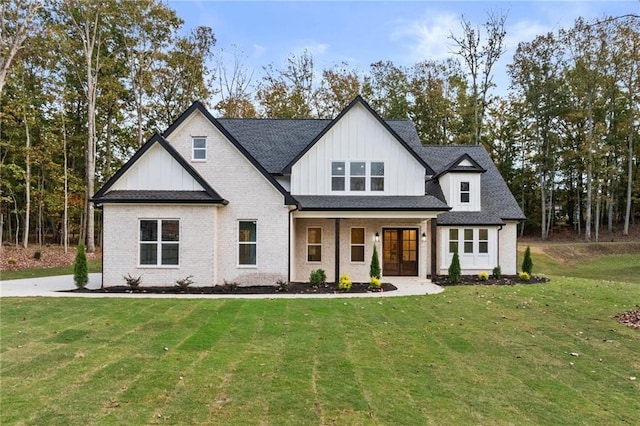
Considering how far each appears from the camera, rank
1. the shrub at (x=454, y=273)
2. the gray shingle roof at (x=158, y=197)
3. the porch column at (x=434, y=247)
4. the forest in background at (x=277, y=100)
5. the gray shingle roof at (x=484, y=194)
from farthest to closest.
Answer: the forest in background at (x=277, y=100), the gray shingle roof at (x=484, y=194), the porch column at (x=434, y=247), the shrub at (x=454, y=273), the gray shingle roof at (x=158, y=197)

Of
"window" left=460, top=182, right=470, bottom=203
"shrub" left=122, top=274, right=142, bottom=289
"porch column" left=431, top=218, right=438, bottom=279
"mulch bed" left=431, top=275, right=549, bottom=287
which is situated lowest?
"mulch bed" left=431, top=275, right=549, bottom=287

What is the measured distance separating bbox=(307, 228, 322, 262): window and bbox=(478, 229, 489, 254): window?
771cm

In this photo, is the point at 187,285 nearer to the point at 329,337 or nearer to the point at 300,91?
the point at 329,337

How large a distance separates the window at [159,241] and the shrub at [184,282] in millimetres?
673

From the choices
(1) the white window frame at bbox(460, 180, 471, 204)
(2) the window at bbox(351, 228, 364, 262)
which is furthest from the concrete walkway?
(1) the white window frame at bbox(460, 180, 471, 204)

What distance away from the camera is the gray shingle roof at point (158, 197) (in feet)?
45.0

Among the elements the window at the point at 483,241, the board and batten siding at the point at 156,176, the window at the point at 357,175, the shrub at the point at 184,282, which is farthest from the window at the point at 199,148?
the window at the point at 483,241

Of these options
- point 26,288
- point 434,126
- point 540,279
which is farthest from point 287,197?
point 434,126

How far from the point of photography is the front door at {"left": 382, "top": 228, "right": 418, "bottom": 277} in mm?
17922

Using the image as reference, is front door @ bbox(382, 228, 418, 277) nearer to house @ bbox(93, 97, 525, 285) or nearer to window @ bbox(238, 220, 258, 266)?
house @ bbox(93, 97, 525, 285)

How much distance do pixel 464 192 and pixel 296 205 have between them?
30.2 ft

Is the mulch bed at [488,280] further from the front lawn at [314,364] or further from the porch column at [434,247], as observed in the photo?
the front lawn at [314,364]

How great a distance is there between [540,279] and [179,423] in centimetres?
1741

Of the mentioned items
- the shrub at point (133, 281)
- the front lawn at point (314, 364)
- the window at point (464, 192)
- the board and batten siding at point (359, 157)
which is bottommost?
the front lawn at point (314, 364)
